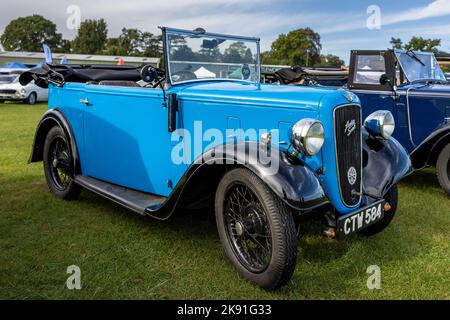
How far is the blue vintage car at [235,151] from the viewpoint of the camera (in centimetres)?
254

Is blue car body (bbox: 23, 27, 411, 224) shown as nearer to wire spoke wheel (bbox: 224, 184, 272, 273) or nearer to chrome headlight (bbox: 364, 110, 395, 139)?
chrome headlight (bbox: 364, 110, 395, 139)

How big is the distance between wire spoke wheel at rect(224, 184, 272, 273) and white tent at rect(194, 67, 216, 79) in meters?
1.29

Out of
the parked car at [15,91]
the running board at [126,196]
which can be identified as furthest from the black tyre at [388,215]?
the parked car at [15,91]

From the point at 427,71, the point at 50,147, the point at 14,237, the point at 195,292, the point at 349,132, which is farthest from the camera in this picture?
the point at 427,71

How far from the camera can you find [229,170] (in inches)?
110

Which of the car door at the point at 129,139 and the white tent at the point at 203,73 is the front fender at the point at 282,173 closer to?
the car door at the point at 129,139

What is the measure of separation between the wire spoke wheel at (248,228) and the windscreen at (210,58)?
124 centimetres

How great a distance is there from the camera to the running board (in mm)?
3271

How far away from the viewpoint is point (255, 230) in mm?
2648

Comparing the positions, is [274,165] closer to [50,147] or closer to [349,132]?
[349,132]

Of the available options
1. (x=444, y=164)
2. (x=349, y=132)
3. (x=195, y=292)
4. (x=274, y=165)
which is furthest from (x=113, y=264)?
(x=444, y=164)

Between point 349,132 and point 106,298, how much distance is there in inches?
77.0

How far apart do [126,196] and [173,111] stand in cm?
89

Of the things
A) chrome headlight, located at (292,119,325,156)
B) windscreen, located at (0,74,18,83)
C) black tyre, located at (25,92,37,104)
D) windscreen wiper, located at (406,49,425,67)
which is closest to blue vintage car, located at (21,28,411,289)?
chrome headlight, located at (292,119,325,156)
